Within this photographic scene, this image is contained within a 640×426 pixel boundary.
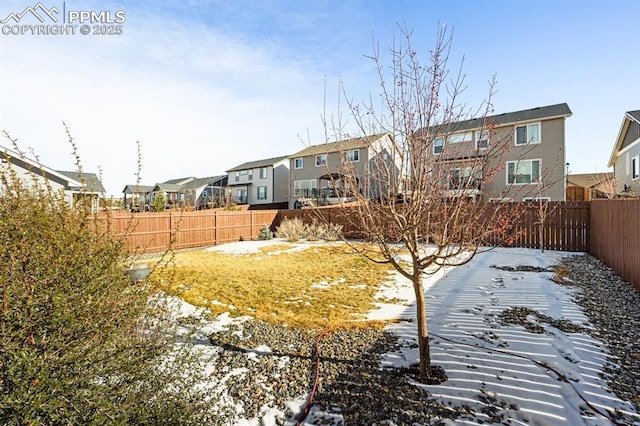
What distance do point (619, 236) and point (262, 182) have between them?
30880mm

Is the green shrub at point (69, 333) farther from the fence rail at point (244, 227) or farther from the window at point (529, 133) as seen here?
the window at point (529, 133)

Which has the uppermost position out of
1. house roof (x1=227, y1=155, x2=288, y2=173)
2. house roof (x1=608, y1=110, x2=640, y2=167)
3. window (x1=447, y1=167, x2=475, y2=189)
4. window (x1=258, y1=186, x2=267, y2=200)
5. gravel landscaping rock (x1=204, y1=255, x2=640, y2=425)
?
house roof (x1=227, y1=155, x2=288, y2=173)

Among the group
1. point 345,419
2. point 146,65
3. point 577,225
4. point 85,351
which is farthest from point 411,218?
point 577,225

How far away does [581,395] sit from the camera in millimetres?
2688

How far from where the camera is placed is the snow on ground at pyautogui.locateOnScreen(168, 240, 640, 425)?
2.57 metres

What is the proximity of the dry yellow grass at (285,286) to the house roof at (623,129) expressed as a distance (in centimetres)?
1582

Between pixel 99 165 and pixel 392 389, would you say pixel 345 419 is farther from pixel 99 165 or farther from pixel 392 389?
pixel 99 165

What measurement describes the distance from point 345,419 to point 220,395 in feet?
3.99

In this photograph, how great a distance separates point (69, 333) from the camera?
1.75 m

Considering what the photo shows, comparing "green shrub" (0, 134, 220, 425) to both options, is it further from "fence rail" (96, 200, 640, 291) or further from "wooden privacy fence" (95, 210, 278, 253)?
"wooden privacy fence" (95, 210, 278, 253)

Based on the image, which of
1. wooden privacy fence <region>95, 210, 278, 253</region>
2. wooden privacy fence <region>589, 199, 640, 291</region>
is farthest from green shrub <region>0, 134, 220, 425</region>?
wooden privacy fence <region>95, 210, 278, 253</region>

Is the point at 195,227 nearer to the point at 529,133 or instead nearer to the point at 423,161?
the point at 423,161

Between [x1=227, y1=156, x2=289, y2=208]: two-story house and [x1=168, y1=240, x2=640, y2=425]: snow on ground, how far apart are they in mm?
27008

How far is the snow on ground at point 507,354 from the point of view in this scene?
2.57 meters
